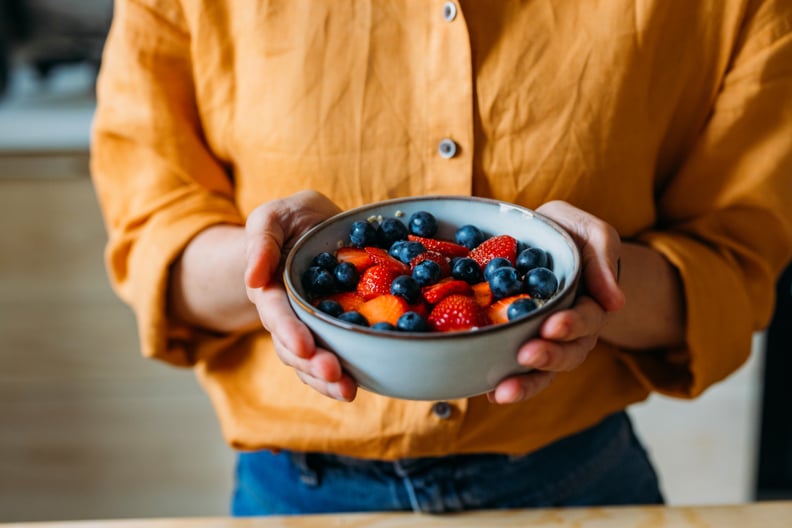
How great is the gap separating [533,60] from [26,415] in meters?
1.26

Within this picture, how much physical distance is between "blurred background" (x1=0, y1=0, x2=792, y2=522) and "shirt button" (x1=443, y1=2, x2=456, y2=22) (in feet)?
2.90

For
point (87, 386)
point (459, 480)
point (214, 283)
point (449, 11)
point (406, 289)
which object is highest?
point (449, 11)

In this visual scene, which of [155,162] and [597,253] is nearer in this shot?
[597,253]

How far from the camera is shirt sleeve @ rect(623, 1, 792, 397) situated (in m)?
0.75

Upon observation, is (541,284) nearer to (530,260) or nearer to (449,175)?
(530,260)

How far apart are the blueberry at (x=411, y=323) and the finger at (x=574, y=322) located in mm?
77

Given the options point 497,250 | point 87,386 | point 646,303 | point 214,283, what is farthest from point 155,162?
point 87,386

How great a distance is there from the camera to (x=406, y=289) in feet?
1.99

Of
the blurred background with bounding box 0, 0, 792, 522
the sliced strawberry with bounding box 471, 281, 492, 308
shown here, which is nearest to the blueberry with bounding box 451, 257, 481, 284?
the sliced strawberry with bounding box 471, 281, 492, 308

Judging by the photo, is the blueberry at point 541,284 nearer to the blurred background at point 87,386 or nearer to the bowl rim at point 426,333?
the bowl rim at point 426,333

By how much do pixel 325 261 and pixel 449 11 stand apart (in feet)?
0.78

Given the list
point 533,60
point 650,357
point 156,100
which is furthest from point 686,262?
point 156,100

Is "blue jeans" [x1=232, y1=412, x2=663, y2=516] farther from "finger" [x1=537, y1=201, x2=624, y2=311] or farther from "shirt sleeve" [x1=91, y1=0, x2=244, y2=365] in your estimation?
"finger" [x1=537, y1=201, x2=624, y2=311]

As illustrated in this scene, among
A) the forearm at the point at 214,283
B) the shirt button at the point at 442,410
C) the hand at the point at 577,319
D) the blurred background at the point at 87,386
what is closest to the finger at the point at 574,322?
the hand at the point at 577,319
